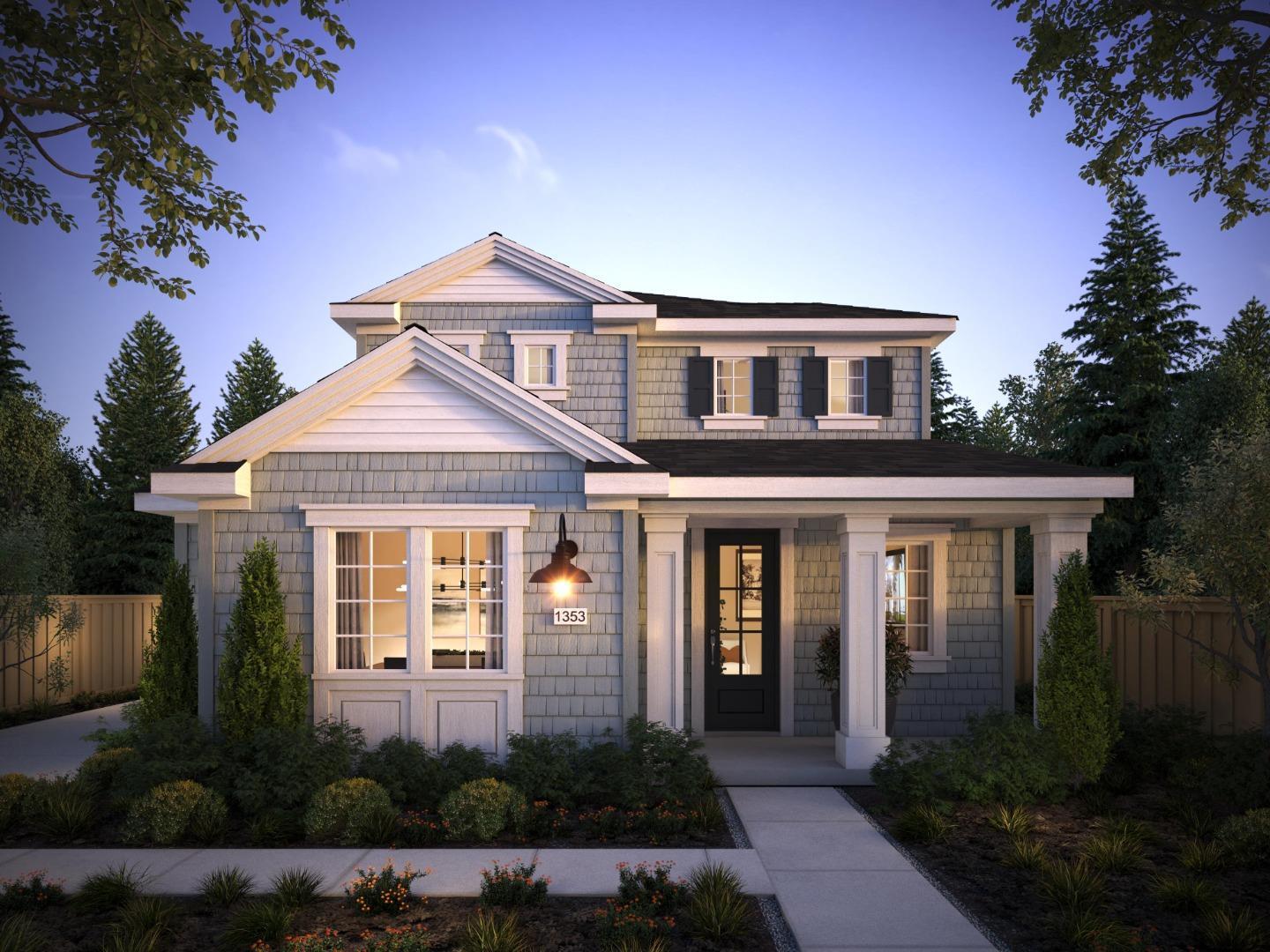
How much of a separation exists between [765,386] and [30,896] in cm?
965

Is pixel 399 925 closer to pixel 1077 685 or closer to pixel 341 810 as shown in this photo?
pixel 341 810

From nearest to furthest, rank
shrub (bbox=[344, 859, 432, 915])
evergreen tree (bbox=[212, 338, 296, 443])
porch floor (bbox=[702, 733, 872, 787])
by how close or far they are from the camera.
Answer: shrub (bbox=[344, 859, 432, 915]) < porch floor (bbox=[702, 733, 872, 787]) < evergreen tree (bbox=[212, 338, 296, 443])

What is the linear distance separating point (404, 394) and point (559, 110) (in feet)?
27.7

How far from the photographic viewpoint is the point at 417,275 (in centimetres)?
1154

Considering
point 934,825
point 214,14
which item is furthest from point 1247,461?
point 214,14

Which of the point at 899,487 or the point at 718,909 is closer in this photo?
the point at 718,909

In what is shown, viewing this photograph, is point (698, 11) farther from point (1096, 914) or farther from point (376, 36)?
point (1096, 914)

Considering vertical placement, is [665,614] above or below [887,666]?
above

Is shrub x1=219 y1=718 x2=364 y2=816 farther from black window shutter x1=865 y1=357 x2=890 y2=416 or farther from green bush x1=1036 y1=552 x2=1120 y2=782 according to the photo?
black window shutter x1=865 y1=357 x2=890 y2=416

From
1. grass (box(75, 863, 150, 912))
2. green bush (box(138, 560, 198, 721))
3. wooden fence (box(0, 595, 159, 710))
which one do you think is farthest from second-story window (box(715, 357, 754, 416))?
wooden fence (box(0, 595, 159, 710))

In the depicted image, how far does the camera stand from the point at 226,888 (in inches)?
220

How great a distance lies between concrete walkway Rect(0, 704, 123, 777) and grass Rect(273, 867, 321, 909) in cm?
540

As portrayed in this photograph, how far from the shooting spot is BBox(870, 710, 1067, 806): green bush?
7672 millimetres

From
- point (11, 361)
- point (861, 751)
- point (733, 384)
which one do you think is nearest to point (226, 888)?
point (861, 751)
